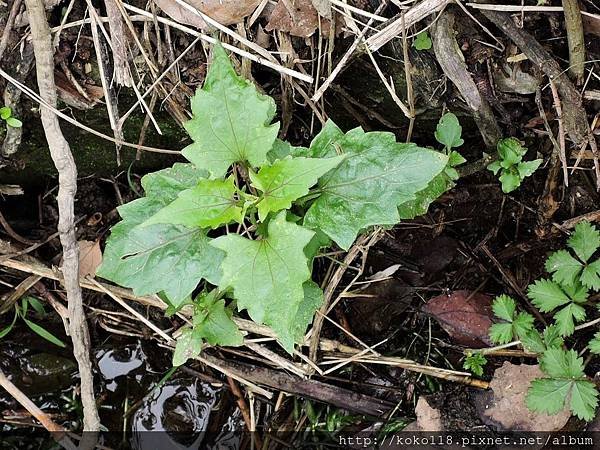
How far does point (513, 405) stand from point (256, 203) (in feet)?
4.80

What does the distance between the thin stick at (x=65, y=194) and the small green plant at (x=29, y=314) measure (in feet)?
0.96

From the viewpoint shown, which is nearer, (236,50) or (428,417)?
(236,50)

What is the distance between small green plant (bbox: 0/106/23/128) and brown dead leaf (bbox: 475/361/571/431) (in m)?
2.10

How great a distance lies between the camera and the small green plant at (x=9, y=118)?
2.13m

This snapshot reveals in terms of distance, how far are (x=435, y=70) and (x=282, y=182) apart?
2.46ft

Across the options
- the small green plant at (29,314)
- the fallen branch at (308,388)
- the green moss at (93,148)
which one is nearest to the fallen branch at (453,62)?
the green moss at (93,148)

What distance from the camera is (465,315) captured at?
99.6 inches

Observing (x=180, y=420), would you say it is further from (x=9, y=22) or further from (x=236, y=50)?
(x=9, y=22)

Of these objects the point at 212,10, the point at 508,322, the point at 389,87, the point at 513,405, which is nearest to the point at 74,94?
the point at 212,10

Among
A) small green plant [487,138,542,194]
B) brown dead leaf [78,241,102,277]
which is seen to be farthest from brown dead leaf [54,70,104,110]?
small green plant [487,138,542,194]

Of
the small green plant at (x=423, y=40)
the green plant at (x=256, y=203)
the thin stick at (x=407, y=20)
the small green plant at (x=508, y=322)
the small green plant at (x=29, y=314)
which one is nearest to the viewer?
the green plant at (x=256, y=203)

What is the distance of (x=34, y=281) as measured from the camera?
2.55m

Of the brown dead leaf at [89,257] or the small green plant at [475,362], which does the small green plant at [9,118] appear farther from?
the small green plant at [475,362]

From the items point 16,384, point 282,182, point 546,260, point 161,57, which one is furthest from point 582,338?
point 16,384
